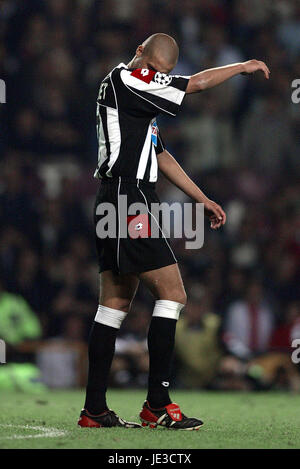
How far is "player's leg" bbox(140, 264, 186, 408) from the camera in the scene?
186 inches

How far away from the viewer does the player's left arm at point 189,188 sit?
4.93 meters

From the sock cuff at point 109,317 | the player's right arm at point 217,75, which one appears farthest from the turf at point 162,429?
the player's right arm at point 217,75

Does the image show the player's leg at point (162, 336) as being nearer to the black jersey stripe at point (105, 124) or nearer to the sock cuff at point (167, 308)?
the sock cuff at point (167, 308)

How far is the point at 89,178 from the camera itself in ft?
33.5

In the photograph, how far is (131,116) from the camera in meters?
4.79

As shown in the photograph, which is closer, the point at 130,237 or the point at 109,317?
the point at 130,237

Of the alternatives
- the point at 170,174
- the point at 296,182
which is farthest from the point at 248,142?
the point at 170,174

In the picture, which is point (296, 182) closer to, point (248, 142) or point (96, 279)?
point (248, 142)

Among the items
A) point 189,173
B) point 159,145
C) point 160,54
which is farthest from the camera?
point 189,173

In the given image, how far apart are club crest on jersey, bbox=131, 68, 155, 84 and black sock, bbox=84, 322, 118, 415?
123 cm

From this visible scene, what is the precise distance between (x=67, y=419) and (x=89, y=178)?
5.08 metres

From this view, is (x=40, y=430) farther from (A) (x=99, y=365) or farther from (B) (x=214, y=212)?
(B) (x=214, y=212)

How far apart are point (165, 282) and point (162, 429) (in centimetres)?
71

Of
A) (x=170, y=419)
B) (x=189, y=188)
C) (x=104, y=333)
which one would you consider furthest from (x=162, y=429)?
(x=189, y=188)
